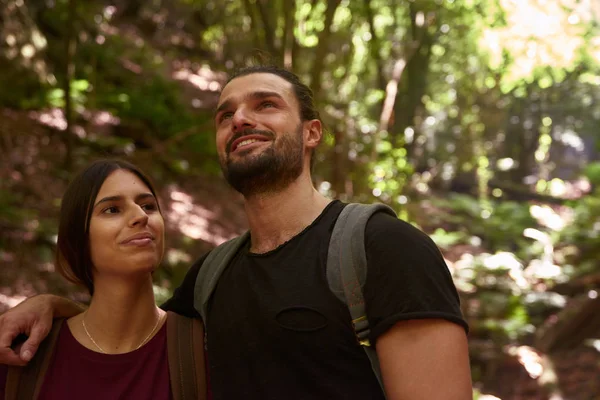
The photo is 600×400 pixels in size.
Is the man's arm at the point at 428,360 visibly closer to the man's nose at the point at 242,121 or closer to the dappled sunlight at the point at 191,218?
the man's nose at the point at 242,121

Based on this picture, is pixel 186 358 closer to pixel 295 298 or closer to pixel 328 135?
pixel 295 298

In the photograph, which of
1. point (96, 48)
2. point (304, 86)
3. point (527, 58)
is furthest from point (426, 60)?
point (304, 86)

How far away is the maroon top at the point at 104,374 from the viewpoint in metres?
2.35

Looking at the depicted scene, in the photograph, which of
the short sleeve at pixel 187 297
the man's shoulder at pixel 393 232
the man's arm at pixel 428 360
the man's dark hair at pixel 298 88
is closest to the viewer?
the man's arm at pixel 428 360

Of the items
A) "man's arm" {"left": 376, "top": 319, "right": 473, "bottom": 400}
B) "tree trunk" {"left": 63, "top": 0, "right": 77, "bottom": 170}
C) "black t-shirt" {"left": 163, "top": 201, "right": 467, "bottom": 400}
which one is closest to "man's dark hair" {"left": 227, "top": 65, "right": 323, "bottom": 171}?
"black t-shirt" {"left": 163, "top": 201, "right": 467, "bottom": 400}

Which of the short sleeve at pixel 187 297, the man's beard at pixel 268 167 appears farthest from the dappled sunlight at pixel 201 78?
the man's beard at pixel 268 167

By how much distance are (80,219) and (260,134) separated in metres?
0.87

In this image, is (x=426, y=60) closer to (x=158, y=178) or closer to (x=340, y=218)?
(x=158, y=178)

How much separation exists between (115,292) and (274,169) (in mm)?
908

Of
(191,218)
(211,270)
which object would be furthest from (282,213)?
(191,218)

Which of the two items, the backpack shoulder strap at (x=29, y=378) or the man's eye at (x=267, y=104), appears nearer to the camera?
the backpack shoulder strap at (x=29, y=378)

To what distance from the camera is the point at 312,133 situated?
254 centimetres

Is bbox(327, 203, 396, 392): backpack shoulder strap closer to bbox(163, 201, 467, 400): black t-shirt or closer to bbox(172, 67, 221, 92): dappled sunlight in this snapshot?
bbox(163, 201, 467, 400): black t-shirt

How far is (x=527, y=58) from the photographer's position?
13.7 metres
